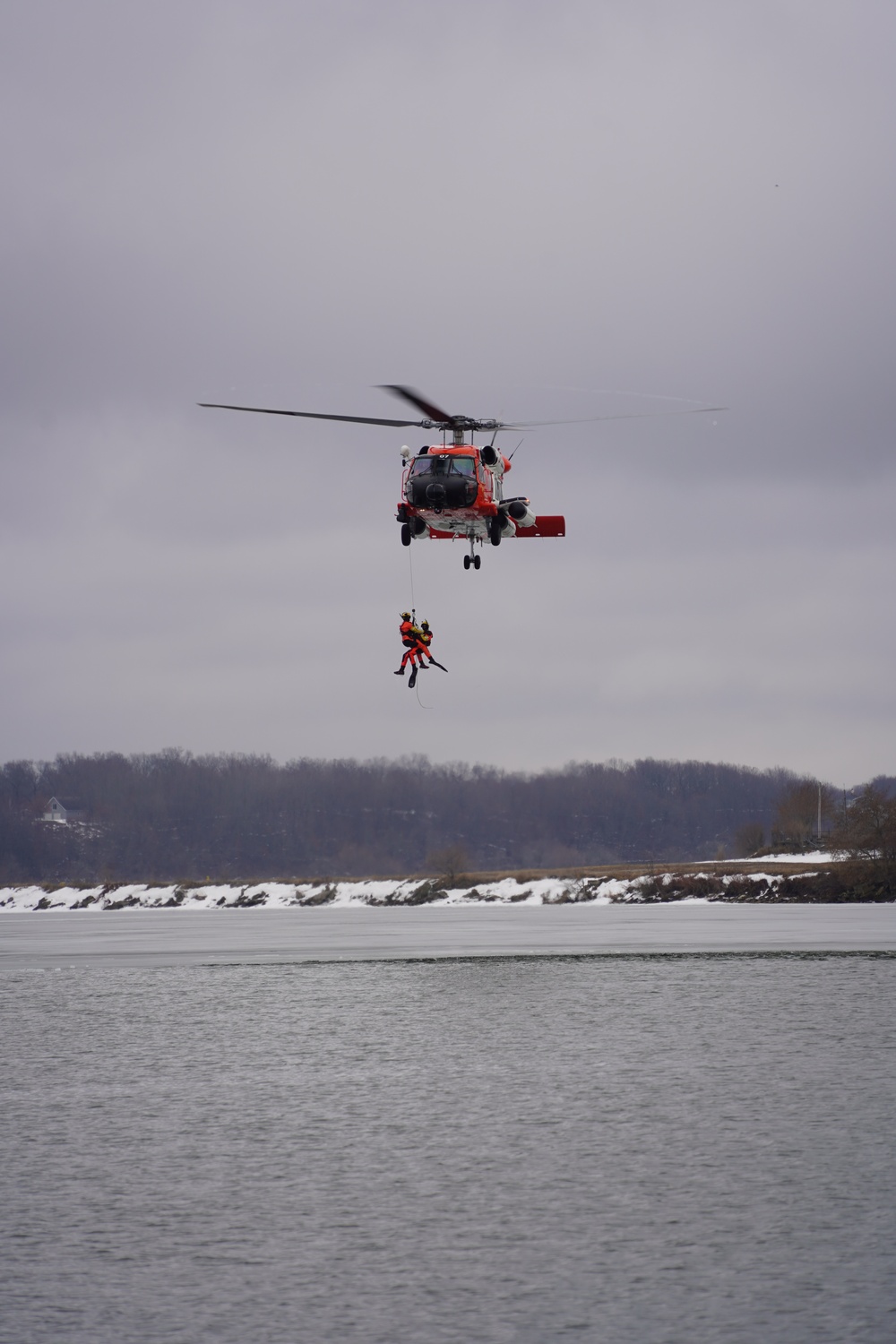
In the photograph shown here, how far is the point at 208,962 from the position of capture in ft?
145

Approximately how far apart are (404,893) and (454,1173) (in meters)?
89.7

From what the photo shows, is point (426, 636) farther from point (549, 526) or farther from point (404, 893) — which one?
point (404, 893)

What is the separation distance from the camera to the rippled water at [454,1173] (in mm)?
11914

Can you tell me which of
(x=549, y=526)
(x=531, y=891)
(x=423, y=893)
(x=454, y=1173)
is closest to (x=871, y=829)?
(x=531, y=891)

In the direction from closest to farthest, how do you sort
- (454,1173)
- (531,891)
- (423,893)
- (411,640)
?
1. (454,1173)
2. (411,640)
3. (531,891)
4. (423,893)

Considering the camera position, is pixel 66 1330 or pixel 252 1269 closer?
pixel 66 1330

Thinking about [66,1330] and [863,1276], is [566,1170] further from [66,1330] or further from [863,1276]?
[66,1330]

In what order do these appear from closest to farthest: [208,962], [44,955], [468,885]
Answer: [208,962] → [44,955] → [468,885]

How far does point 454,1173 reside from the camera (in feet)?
54.7

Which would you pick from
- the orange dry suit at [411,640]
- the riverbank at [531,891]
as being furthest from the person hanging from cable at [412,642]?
the riverbank at [531,891]

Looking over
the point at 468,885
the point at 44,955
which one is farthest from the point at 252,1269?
the point at 468,885

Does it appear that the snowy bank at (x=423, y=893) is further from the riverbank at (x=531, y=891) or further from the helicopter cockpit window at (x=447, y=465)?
the helicopter cockpit window at (x=447, y=465)

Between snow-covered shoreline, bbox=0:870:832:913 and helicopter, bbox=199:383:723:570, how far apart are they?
51017 millimetres

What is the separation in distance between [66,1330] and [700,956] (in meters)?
32.1
